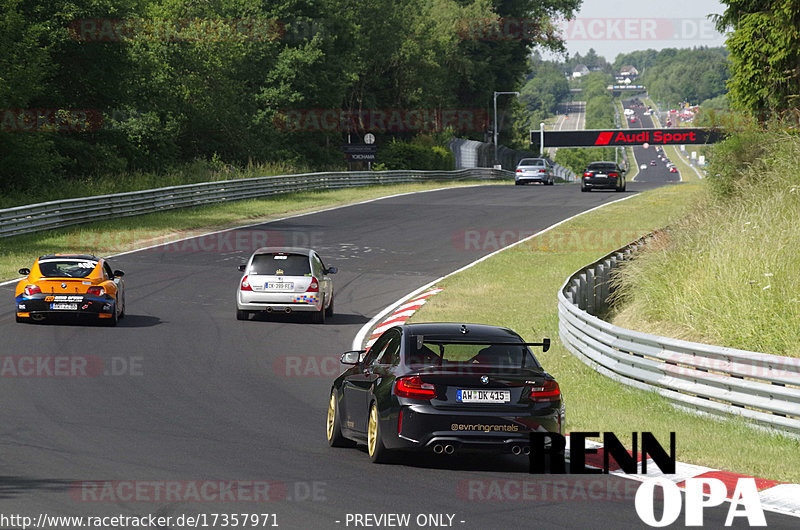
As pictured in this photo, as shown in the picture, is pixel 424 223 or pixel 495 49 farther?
pixel 495 49

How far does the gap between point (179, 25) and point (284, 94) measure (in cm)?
846

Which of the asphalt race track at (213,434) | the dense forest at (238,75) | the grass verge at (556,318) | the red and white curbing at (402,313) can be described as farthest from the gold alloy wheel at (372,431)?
the dense forest at (238,75)

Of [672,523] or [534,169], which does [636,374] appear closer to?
[672,523]

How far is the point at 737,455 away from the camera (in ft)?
35.0

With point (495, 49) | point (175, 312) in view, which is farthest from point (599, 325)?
point (495, 49)

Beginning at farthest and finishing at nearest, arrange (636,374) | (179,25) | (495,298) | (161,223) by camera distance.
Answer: (179,25) → (161,223) → (495,298) → (636,374)

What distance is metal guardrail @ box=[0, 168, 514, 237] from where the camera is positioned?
3531 cm

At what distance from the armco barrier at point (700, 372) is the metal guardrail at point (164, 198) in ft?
73.6

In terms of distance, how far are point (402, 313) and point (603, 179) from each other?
1424 inches

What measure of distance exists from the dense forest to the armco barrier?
32961 mm

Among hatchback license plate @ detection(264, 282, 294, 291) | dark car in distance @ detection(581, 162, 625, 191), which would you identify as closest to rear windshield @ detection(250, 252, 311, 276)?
hatchback license plate @ detection(264, 282, 294, 291)

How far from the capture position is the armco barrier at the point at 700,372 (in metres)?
12.0

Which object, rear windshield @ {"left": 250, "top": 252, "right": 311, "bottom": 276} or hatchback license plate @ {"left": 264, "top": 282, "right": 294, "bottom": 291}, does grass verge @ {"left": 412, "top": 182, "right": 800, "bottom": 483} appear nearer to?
rear windshield @ {"left": 250, "top": 252, "right": 311, "bottom": 276}

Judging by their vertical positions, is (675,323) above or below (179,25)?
below
